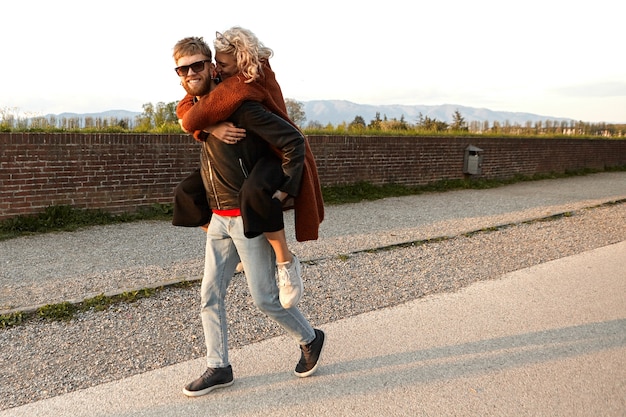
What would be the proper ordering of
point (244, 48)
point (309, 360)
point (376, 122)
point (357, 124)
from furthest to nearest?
point (376, 122), point (357, 124), point (309, 360), point (244, 48)

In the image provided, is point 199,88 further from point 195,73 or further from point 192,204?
point 192,204

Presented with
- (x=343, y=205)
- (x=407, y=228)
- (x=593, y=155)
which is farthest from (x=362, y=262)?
(x=593, y=155)

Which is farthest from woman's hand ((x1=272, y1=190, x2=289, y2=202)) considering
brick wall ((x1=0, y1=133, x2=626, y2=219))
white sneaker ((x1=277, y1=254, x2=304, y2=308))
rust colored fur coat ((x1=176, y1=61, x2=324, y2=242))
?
brick wall ((x1=0, y1=133, x2=626, y2=219))

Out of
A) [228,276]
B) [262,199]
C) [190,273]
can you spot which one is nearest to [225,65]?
[262,199]

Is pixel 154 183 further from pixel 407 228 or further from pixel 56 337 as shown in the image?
pixel 56 337

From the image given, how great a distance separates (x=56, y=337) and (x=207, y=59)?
2484 mm

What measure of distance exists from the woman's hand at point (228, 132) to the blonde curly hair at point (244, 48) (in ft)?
0.88

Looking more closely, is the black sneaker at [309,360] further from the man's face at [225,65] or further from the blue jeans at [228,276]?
the man's face at [225,65]

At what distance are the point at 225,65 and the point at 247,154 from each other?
49cm

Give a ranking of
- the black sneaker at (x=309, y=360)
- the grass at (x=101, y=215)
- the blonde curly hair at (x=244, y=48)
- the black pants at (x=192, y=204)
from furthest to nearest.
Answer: the grass at (x=101, y=215) → the black sneaker at (x=309, y=360) → the black pants at (x=192, y=204) → the blonde curly hair at (x=244, y=48)

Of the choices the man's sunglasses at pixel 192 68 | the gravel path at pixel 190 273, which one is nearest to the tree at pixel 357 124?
the gravel path at pixel 190 273

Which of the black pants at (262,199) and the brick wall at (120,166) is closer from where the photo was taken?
the black pants at (262,199)

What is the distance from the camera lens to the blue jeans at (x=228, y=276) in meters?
3.54

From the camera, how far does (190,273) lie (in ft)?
20.6
